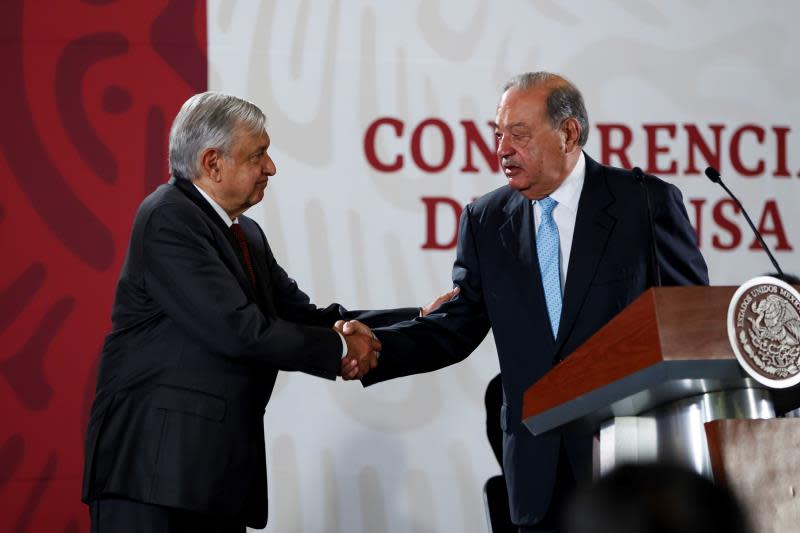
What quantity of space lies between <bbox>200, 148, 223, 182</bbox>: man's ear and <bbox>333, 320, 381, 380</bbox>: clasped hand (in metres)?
0.59

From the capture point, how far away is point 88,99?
3.99 meters

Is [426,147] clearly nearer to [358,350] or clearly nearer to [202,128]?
[358,350]

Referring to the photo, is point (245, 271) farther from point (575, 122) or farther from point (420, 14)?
point (420, 14)

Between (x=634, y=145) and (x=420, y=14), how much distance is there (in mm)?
1003

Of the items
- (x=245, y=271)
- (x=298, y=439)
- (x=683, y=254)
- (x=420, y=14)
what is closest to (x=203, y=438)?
(x=245, y=271)

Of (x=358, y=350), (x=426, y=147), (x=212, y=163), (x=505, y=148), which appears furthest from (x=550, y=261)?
(x=426, y=147)

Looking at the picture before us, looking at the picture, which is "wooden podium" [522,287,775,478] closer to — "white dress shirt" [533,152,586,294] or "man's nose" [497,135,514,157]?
"white dress shirt" [533,152,586,294]

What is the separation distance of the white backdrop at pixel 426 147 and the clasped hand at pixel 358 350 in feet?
3.06

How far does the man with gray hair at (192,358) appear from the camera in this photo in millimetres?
2482

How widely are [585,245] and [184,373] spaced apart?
102 centimetres

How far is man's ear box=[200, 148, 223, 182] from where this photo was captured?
2.78 meters

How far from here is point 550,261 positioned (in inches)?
107

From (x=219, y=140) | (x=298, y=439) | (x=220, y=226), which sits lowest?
(x=298, y=439)

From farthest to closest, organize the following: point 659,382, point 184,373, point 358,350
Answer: point 358,350, point 184,373, point 659,382
